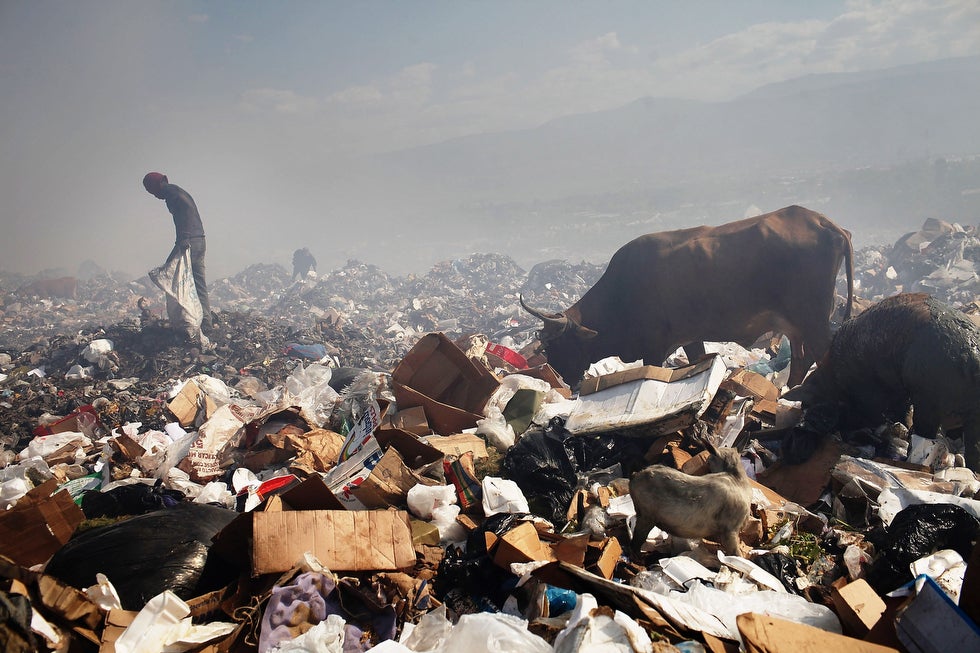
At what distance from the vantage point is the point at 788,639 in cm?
189

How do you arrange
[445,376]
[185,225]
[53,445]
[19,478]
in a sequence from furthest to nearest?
[185,225] → [445,376] → [53,445] → [19,478]

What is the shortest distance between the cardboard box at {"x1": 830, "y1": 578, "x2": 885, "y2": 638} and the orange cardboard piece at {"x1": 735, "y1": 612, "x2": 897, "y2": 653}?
363mm

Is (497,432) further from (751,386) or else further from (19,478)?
(19,478)

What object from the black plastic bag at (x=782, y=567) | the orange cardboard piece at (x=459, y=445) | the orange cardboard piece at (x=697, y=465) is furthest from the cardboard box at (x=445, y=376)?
the black plastic bag at (x=782, y=567)

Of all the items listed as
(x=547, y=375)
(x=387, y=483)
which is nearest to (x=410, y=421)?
(x=387, y=483)

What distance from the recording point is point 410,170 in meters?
95.6

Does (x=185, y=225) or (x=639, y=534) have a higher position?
(x=185, y=225)

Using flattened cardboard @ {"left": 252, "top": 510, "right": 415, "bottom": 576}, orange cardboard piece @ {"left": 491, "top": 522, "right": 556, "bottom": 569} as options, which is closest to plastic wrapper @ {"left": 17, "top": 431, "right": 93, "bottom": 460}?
flattened cardboard @ {"left": 252, "top": 510, "right": 415, "bottom": 576}

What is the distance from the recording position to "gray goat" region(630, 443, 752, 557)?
2850 millimetres

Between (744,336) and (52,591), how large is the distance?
808 cm

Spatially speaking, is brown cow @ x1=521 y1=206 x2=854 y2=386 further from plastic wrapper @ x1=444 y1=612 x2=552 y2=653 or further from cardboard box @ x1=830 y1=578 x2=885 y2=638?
plastic wrapper @ x1=444 y1=612 x2=552 y2=653

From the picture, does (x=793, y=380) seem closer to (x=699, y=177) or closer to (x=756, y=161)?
(x=699, y=177)

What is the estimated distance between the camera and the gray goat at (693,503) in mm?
2850

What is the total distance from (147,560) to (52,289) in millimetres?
28910
